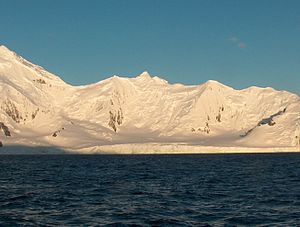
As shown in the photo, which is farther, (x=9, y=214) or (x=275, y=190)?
(x=275, y=190)

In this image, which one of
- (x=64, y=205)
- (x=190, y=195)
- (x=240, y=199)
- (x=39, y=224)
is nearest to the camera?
(x=39, y=224)

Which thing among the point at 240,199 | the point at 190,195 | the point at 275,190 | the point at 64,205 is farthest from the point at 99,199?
the point at 275,190

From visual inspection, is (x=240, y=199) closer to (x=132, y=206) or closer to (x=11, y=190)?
(x=132, y=206)

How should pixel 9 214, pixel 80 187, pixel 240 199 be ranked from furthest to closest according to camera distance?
pixel 80 187
pixel 240 199
pixel 9 214

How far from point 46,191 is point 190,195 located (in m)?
15.1

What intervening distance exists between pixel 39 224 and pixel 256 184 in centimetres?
3390

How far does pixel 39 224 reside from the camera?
114ft

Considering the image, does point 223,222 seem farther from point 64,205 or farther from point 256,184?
point 256,184

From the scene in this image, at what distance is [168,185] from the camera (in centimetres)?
6175

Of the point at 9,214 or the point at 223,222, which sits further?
the point at 9,214

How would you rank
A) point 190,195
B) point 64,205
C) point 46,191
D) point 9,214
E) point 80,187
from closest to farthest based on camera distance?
point 9,214, point 64,205, point 190,195, point 46,191, point 80,187

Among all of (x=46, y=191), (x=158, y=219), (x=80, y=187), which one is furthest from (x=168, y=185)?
(x=158, y=219)

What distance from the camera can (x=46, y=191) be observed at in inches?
2144

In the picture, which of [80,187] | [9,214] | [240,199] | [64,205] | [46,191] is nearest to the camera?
[9,214]
